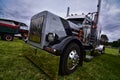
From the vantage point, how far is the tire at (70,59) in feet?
9.80

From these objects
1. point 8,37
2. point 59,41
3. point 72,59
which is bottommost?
point 72,59

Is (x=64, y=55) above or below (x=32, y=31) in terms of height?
below

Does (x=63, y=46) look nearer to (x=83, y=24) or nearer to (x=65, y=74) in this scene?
(x=65, y=74)

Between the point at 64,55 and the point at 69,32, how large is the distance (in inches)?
48.5

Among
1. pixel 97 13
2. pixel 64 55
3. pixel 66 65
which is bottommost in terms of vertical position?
pixel 66 65

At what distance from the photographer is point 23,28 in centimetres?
1482

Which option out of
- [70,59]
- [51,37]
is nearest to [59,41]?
[51,37]

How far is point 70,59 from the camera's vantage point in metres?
3.29

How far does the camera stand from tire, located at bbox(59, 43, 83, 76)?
2.99 meters

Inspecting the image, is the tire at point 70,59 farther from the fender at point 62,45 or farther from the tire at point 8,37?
the tire at point 8,37

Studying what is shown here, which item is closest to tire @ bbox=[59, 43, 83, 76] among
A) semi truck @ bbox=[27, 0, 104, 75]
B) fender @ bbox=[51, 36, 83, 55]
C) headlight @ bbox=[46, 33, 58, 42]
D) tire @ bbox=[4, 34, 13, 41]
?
semi truck @ bbox=[27, 0, 104, 75]

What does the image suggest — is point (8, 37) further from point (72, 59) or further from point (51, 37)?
point (72, 59)

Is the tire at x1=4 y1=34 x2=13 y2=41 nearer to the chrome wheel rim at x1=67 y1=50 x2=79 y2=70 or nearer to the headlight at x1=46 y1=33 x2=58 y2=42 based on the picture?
the headlight at x1=46 y1=33 x2=58 y2=42

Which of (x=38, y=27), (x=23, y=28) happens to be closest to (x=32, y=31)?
(x=38, y=27)
